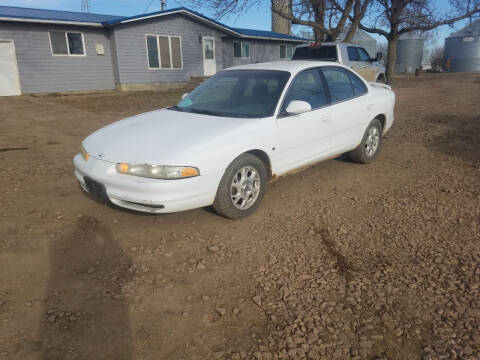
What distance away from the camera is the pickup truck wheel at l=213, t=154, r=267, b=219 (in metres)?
3.70

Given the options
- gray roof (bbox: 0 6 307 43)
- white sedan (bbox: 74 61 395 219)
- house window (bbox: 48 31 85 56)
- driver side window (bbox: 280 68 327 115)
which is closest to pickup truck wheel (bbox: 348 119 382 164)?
white sedan (bbox: 74 61 395 219)

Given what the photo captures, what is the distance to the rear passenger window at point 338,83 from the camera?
5.03 metres

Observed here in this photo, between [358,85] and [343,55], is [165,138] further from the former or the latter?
[343,55]

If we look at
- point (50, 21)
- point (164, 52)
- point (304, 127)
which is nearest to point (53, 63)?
point (50, 21)

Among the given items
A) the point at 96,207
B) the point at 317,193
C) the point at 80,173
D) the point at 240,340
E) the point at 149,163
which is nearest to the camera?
the point at 240,340

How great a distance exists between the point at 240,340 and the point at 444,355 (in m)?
1.22

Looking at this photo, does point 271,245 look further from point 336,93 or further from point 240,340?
point 336,93

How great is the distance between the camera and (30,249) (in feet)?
11.2

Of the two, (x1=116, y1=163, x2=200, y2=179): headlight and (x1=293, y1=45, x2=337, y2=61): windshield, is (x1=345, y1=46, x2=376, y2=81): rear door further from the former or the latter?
(x1=116, y1=163, x2=200, y2=179): headlight

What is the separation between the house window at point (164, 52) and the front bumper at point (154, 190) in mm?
17101

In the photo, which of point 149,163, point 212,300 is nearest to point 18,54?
point 149,163

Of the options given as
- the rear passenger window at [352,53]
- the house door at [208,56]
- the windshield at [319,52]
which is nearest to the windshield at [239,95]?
the windshield at [319,52]

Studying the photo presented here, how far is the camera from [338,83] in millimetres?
5184

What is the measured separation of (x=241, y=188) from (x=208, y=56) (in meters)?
19.9
